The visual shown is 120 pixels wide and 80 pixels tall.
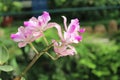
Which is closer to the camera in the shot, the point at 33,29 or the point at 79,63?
the point at 33,29

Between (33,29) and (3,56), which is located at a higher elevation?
(33,29)

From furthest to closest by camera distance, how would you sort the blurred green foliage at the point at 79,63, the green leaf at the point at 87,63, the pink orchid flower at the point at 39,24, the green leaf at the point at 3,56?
the green leaf at the point at 87,63
the blurred green foliage at the point at 79,63
the green leaf at the point at 3,56
the pink orchid flower at the point at 39,24

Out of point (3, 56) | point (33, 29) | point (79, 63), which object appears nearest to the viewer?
point (33, 29)

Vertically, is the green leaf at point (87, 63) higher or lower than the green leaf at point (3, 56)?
lower

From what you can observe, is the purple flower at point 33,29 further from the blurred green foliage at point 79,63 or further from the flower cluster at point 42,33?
the blurred green foliage at point 79,63

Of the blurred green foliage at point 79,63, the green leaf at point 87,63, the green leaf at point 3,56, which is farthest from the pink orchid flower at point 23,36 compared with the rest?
the green leaf at point 87,63

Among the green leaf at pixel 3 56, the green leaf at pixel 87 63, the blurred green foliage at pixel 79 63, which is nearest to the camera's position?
the green leaf at pixel 3 56

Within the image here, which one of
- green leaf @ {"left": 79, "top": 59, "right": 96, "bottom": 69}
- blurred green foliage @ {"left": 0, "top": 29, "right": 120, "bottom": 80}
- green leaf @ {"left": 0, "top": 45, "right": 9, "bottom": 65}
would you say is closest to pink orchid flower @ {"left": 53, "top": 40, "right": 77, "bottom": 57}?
green leaf @ {"left": 0, "top": 45, "right": 9, "bottom": 65}

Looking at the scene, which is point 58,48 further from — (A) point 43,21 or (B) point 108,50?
(B) point 108,50

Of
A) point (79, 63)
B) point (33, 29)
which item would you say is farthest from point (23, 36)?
point (79, 63)

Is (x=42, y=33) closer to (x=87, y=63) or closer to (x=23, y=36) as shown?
(x=23, y=36)

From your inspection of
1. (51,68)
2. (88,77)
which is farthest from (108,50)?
(51,68)
